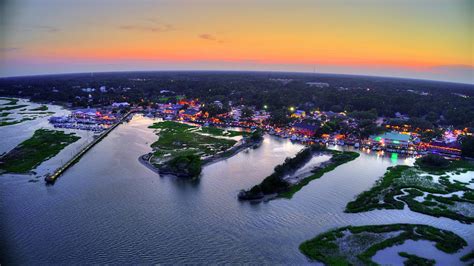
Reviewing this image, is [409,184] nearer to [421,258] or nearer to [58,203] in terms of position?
[421,258]

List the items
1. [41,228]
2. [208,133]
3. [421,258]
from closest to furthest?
1. [421,258]
2. [41,228]
3. [208,133]

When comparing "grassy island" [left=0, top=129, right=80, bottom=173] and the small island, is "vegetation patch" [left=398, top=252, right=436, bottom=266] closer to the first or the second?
the small island

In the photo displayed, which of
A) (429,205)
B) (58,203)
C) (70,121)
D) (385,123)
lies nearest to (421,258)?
(429,205)

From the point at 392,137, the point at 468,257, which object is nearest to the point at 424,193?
the point at 468,257

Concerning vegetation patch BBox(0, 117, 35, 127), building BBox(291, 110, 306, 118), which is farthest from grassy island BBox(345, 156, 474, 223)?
vegetation patch BBox(0, 117, 35, 127)

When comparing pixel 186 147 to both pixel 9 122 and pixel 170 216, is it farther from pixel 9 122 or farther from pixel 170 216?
pixel 9 122
